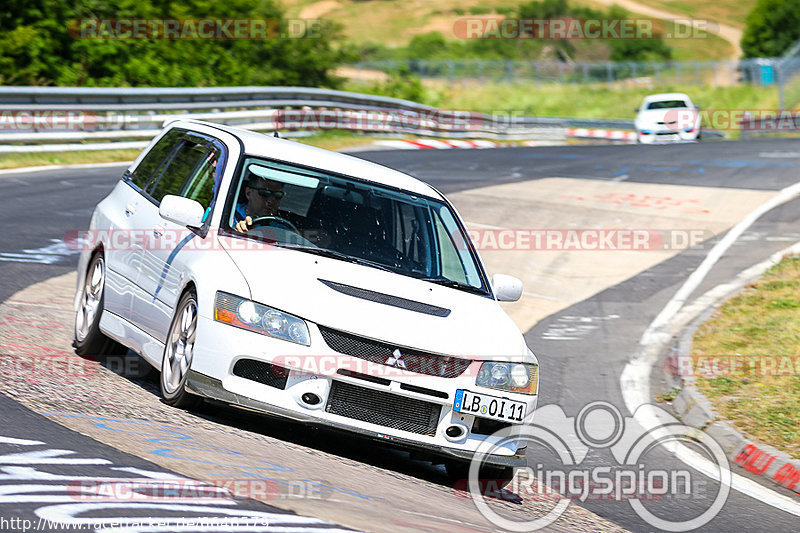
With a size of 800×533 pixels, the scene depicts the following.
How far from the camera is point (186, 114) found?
2372 centimetres

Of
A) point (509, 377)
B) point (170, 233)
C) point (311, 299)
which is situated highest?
point (170, 233)

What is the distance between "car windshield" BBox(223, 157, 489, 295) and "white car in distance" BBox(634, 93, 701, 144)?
29.0m

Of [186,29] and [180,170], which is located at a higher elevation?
[186,29]

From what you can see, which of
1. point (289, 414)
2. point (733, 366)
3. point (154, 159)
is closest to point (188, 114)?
point (733, 366)

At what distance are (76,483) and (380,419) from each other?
1.86 m

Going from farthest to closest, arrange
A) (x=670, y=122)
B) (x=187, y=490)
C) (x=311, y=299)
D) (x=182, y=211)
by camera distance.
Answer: (x=670, y=122), (x=182, y=211), (x=311, y=299), (x=187, y=490)

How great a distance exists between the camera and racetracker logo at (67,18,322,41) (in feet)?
94.9

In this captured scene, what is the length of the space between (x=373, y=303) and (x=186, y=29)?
101 ft

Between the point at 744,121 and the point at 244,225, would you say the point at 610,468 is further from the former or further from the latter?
the point at 744,121

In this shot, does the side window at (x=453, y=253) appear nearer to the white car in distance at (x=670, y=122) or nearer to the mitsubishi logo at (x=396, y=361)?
the mitsubishi logo at (x=396, y=361)

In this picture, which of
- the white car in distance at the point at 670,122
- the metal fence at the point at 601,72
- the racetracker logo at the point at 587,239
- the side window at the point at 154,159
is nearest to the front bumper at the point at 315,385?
the side window at the point at 154,159

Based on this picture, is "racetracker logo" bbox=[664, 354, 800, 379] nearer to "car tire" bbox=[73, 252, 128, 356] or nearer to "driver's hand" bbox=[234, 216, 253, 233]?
"driver's hand" bbox=[234, 216, 253, 233]

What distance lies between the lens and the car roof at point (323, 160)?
25.3ft

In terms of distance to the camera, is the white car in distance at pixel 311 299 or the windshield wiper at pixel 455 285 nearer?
the white car in distance at pixel 311 299
